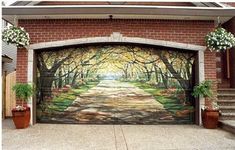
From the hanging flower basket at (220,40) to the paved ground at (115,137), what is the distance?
2.27 meters

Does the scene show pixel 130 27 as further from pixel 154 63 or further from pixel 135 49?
pixel 154 63

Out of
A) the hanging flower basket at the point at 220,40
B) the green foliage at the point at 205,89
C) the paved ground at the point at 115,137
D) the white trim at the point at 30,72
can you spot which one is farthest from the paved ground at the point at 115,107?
the hanging flower basket at the point at 220,40

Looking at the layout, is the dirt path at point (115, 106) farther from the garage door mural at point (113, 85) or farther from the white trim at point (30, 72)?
the white trim at point (30, 72)

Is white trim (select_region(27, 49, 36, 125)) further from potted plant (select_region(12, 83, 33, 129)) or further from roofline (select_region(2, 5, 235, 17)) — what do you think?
roofline (select_region(2, 5, 235, 17))

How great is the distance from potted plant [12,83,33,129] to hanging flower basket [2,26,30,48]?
3.82ft

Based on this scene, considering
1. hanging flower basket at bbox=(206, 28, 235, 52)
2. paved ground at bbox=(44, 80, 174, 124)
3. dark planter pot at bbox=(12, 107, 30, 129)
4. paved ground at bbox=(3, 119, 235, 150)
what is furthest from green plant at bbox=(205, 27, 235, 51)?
dark planter pot at bbox=(12, 107, 30, 129)

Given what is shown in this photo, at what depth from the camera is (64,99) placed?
8867 millimetres

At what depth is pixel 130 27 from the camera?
338 inches

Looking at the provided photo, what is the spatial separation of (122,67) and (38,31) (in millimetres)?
2744

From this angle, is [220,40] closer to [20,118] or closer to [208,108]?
[208,108]

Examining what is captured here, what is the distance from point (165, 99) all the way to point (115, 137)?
109 inches

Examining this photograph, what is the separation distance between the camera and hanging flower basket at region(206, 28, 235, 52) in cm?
781

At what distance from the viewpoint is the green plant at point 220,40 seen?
781cm

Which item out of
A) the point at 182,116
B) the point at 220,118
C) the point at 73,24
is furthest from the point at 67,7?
the point at 220,118
